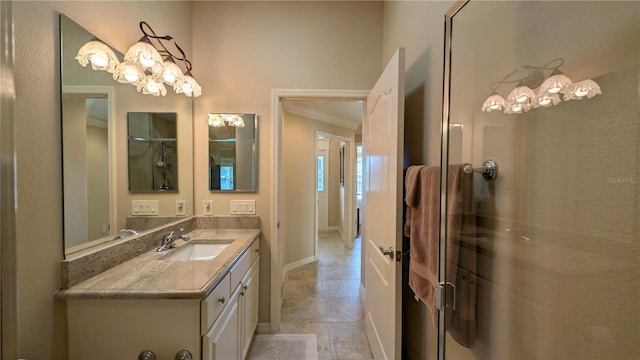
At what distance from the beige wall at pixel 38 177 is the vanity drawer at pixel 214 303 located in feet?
1.83

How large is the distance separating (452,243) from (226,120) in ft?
6.08

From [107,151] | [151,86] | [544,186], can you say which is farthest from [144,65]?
[544,186]

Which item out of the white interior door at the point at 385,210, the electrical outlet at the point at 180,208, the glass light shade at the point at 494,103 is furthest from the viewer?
the electrical outlet at the point at 180,208

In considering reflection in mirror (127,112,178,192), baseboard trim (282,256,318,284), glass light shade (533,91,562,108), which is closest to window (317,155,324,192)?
baseboard trim (282,256,318,284)

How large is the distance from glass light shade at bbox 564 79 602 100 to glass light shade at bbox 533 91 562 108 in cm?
2

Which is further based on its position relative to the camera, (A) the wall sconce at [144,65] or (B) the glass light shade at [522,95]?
(A) the wall sconce at [144,65]

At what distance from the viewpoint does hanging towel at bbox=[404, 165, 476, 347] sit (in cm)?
96

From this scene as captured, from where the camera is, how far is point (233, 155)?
2.07 metres

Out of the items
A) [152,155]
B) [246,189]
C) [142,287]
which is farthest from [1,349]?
[246,189]

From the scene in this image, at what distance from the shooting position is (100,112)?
1.26 metres

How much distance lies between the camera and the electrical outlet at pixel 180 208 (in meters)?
1.88

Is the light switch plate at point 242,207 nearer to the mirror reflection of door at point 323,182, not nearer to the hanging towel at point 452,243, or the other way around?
the hanging towel at point 452,243

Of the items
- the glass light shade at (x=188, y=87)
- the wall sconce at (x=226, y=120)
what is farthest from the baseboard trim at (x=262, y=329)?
the glass light shade at (x=188, y=87)

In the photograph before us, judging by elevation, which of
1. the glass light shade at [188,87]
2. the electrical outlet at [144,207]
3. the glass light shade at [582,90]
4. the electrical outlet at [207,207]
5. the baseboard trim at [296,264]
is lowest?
the baseboard trim at [296,264]
